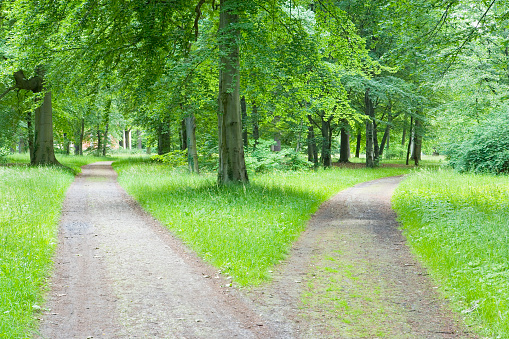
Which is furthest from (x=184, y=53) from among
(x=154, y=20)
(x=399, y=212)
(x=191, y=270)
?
(x=191, y=270)

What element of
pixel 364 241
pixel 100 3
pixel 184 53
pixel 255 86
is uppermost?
pixel 100 3

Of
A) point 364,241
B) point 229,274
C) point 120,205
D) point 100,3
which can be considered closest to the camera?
point 229,274

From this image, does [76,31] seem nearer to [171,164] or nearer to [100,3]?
[100,3]

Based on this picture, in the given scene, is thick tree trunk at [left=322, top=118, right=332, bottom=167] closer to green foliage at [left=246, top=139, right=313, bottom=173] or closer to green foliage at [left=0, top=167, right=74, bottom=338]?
green foliage at [left=246, top=139, right=313, bottom=173]

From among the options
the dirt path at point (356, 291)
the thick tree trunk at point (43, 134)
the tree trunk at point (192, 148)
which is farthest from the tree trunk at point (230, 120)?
the thick tree trunk at point (43, 134)

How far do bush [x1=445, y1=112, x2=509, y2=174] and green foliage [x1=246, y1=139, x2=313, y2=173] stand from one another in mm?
7705

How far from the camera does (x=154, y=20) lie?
1290 centimetres

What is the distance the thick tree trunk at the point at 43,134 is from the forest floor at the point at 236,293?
1562cm

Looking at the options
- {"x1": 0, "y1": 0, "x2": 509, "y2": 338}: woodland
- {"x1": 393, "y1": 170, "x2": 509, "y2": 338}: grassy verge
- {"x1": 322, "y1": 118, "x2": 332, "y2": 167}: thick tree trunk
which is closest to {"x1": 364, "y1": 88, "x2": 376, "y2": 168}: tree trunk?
{"x1": 322, "y1": 118, "x2": 332, "y2": 167}: thick tree trunk

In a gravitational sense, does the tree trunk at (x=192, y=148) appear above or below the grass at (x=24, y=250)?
above

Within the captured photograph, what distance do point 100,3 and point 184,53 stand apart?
2.89 metres

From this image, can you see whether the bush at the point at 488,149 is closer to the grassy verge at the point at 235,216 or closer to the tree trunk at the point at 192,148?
the grassy verge at the point at 235,216

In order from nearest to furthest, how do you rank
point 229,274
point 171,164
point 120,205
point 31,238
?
point 229,274 → point 31,238 → point 120,205 → point 171,164

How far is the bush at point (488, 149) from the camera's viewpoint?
1973cm
